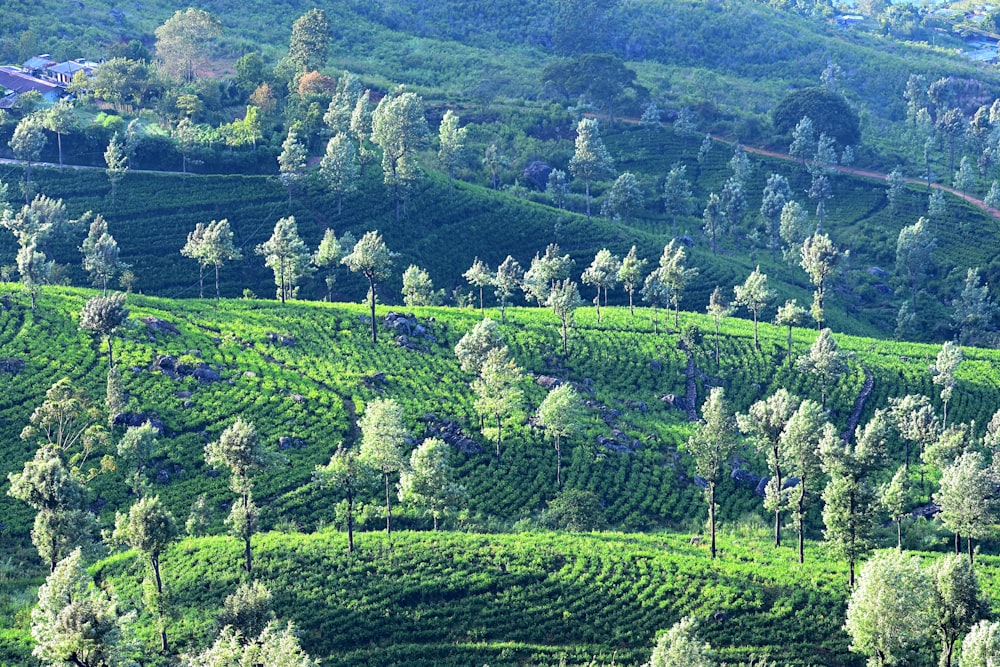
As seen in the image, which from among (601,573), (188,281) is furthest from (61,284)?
(601,573)

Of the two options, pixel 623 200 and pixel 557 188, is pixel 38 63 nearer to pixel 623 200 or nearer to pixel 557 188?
pixel 557 188

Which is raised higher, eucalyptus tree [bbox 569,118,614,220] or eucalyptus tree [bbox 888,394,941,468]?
eucalyptus tree [bbox 569,118,614,220]

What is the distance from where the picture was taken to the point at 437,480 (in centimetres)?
8612

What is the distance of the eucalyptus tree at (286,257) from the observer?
130 meters

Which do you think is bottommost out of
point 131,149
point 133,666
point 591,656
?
point 591,656

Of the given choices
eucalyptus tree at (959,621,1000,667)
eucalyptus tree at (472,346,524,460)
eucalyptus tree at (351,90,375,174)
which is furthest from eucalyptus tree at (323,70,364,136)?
eucalyptus tree at (959,621,1000,667)

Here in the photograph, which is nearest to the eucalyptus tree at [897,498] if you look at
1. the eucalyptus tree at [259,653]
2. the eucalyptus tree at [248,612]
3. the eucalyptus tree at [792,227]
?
the eucalyptus tree at [248,612]

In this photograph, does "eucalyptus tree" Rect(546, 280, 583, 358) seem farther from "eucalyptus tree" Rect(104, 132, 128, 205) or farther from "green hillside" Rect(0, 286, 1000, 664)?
"eucalyptus tree" Rect(104, 132, 128, 205)

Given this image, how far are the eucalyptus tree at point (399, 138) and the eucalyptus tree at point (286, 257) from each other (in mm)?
24634

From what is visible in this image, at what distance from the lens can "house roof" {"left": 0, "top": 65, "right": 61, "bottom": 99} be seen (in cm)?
17975

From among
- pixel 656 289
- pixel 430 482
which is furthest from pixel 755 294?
pixel 430 482

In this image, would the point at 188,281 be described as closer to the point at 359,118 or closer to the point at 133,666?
the point at 359,118

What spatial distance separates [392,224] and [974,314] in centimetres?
8193

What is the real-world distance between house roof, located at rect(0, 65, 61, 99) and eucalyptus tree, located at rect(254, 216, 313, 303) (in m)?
62.9
